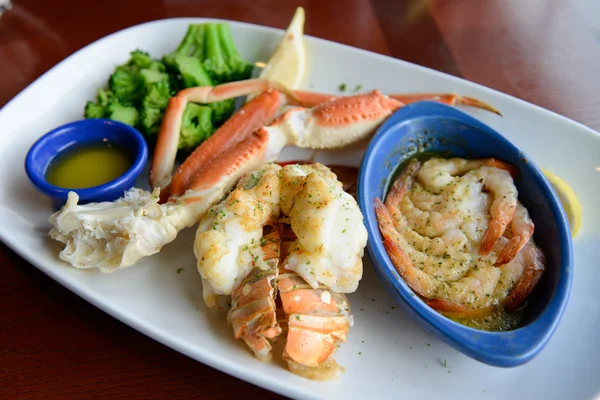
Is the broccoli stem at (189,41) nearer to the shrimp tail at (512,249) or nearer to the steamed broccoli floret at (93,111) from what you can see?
the steamed broccoli floret at (93,111)

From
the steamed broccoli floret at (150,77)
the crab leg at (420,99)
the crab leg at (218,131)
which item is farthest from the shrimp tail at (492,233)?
the steamed broccoli floret at (150,77)

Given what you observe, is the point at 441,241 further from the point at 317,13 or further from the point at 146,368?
the point at 317,13

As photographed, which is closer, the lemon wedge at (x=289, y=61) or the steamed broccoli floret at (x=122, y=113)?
the steamed broccoli floret at (x=122, y=113)

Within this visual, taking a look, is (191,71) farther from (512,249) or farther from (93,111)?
(512,249)

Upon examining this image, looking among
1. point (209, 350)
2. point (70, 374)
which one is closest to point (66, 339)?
point (70, 374)

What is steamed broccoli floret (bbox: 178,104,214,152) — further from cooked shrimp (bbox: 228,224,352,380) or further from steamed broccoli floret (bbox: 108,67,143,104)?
cooked shrimp (bbox: 228,224,352,380)

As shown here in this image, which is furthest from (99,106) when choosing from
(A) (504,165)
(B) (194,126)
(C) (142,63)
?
(A) (504,165)
